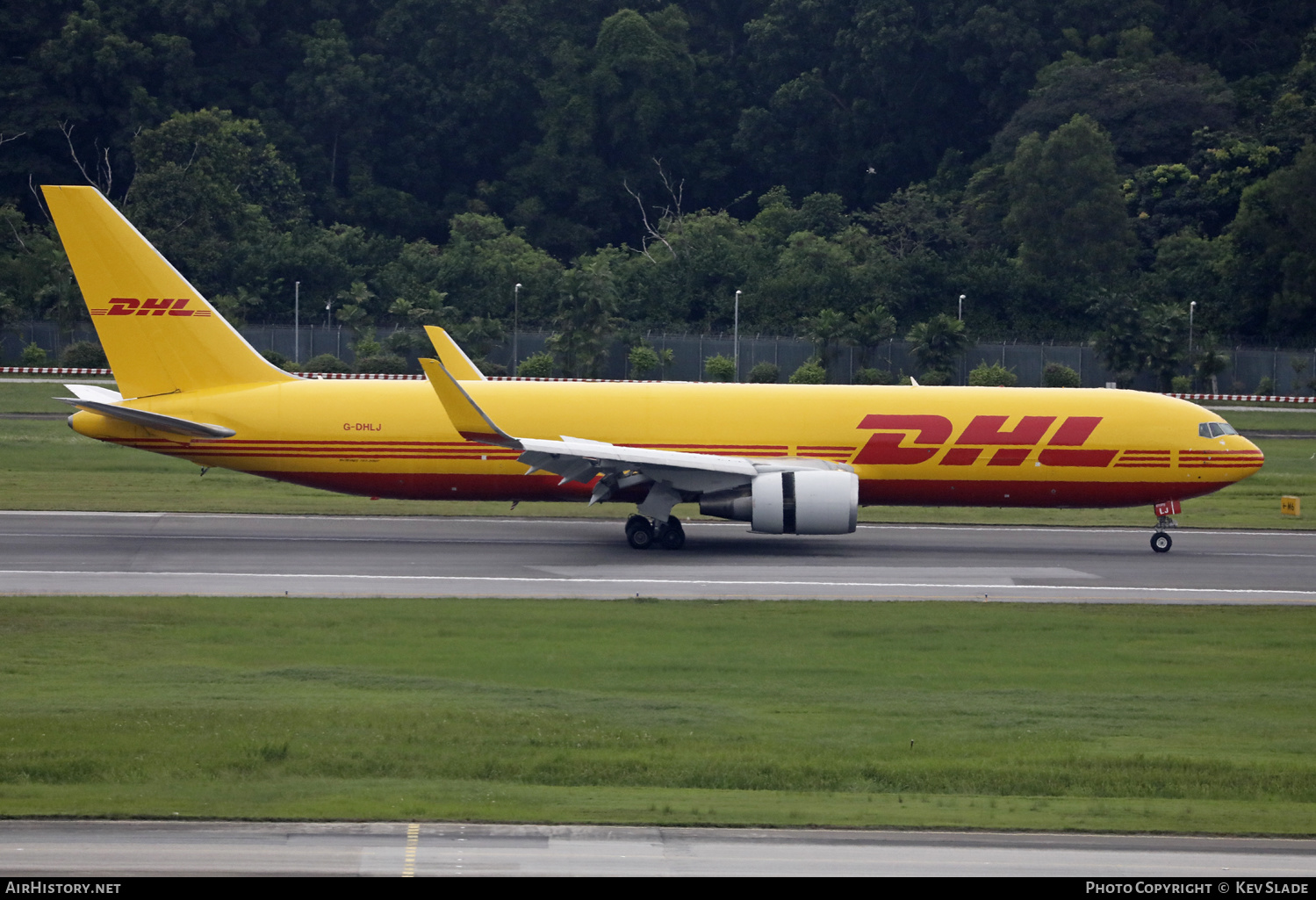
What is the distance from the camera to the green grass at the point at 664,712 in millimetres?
14148

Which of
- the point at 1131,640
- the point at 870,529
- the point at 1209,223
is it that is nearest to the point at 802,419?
the point at 870,529

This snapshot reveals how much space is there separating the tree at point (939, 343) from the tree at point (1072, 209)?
50.9 ft

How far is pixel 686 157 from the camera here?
387 ft

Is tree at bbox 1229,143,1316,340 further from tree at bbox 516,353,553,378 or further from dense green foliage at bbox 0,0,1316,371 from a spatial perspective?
tree at bbox 516,353,553,378

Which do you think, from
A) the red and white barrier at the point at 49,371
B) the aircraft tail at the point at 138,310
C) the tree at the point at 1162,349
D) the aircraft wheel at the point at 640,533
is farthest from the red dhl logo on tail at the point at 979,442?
the red and white barrier at the point at 49,371

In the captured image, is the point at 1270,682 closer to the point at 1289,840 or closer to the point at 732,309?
the point at 1289,840

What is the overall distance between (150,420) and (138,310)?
3078 mm

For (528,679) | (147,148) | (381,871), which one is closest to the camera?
(381,871)

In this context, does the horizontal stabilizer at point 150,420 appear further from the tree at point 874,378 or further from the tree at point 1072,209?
the tree at point 1072,209

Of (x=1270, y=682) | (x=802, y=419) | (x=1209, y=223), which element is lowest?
(x=1270, y=682)

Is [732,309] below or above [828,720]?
above

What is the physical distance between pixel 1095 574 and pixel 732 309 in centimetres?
6633

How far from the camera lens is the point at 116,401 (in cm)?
3341

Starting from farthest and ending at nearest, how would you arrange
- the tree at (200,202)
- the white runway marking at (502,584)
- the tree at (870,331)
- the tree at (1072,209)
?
the tree at (200,202) < the tree at (1072,209) < the tree at (870,331) < the white runway marking at (502,584)
